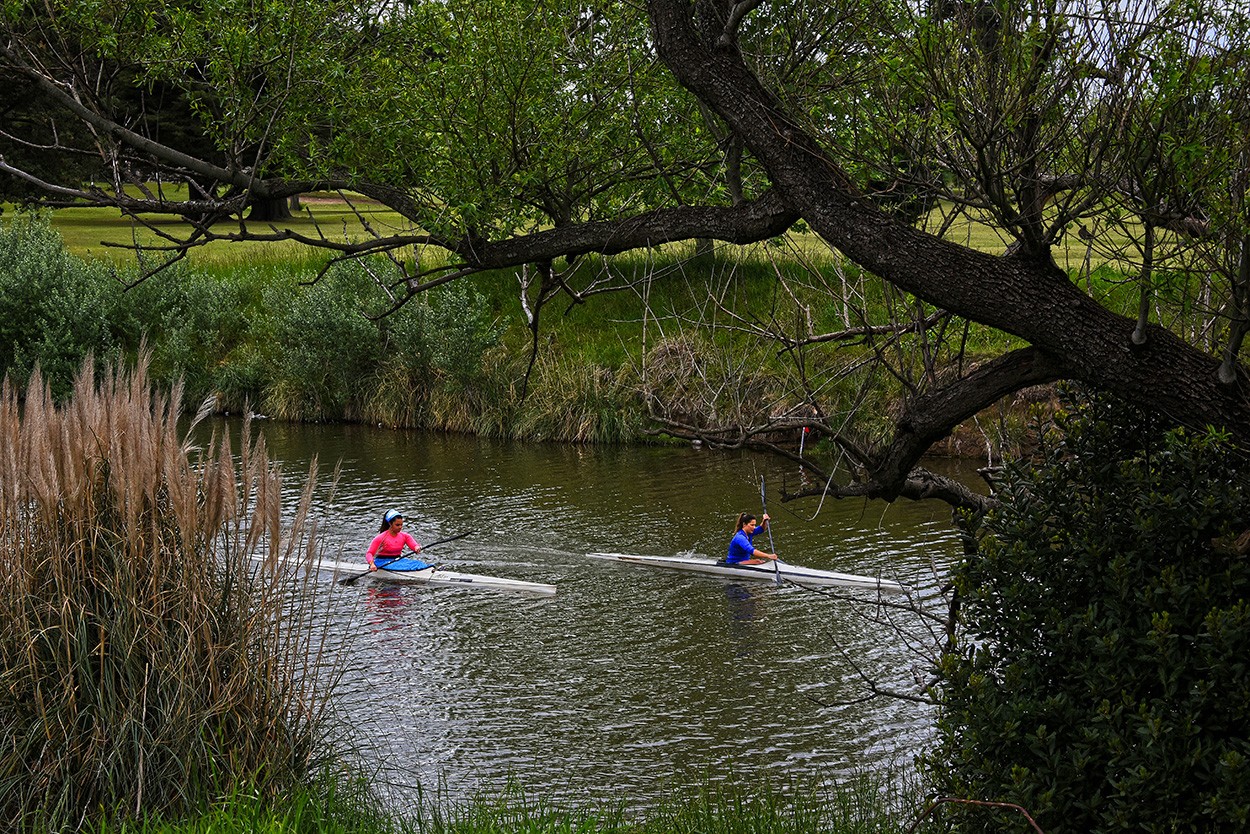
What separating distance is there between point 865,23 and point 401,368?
23189mm

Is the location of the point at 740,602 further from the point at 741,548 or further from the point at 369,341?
the point at 369,341

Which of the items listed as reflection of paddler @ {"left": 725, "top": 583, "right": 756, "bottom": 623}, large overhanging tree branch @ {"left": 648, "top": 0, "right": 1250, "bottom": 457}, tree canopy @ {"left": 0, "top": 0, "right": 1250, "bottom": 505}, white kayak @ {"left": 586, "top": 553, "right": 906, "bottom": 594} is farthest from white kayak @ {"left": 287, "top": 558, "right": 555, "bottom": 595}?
large overhanging tree branch @ {"left": 648, "top": 0, "right": 1250, "bottom": 457}

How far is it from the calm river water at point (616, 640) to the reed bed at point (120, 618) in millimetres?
786

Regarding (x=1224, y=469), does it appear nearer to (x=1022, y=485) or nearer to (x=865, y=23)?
(x=1022, y=485)

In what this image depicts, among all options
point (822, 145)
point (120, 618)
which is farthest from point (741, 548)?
point (120, 618)

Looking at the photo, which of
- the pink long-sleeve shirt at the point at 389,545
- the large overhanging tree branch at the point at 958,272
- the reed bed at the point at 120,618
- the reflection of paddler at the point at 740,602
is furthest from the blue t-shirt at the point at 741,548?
the large overhanging tree branch at the point at 958,272

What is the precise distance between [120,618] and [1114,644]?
4444mm

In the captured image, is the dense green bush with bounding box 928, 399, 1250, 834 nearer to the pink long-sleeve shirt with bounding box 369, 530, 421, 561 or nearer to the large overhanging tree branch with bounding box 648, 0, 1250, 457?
the large overhanging tree branch with bounding box 648, 0, 1250, 457

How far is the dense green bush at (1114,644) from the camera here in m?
4.23

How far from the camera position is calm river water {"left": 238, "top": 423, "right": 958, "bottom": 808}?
36.6 feet

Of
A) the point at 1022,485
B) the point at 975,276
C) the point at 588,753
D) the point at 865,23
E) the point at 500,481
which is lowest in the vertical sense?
the point at 588,753

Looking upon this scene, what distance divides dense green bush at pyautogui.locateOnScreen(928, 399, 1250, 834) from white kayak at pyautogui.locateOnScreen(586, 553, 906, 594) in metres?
10.7

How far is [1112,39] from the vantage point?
479 cm

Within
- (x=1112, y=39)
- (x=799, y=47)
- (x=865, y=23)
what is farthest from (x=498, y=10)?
(x=1112, y=39)
